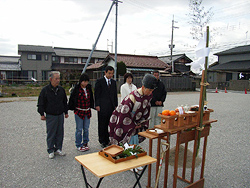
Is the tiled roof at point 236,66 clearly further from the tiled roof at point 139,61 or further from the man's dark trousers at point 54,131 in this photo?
the man's dark trousers at point 54,131

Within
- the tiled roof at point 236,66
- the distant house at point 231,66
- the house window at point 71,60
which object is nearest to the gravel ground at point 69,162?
the distant house at point 231,66

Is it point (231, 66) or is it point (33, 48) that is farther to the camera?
point (33, 48)

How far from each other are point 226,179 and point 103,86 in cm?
287

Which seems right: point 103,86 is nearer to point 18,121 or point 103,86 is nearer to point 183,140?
point 183,140

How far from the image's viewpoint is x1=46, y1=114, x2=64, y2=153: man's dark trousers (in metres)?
3.89

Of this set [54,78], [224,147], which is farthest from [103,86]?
→ [224,147]

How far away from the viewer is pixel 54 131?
395 cm

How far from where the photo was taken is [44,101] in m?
3.85

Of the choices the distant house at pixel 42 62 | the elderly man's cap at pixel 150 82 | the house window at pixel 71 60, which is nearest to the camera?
the elderly man's cap at pixel 150 82

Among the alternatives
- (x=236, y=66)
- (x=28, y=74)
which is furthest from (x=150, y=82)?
(x=28, y=74)

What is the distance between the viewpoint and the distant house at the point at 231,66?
2727cm

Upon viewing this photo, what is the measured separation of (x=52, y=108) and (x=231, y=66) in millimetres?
29717

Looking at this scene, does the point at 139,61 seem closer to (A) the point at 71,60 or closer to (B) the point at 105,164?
(A) the point at 71,60

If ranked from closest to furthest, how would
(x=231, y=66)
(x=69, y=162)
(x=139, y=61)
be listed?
1. (x=69, y=162)
2. (x=139, y=61)
3. (x=231, y=66)
